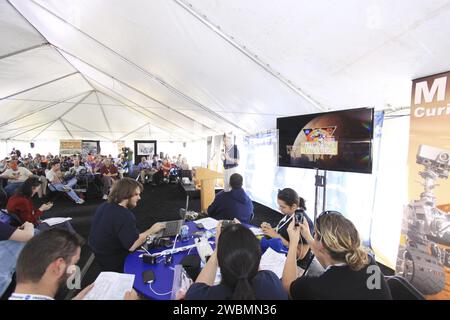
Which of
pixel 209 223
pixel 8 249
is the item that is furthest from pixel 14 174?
pixel 209 223

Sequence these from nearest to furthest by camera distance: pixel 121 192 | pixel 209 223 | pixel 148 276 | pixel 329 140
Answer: pixel 148 276 < pixel 121 192 < pixel 209 223 < pixel 329 140

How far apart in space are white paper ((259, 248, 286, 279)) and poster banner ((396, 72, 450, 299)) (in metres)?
1.53

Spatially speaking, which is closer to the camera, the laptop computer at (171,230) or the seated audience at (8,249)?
the seated audience at (8,249)

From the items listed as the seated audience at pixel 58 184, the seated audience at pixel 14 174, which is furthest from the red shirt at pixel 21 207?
the seated audience at pixel 58 184

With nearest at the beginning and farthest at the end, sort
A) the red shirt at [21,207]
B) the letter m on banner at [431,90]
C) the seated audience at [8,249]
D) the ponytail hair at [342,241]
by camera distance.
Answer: the ponytail hair at [342,241]
the seated audience at [8,249]
the letter m on banner at [431,90]
the red shirt at [21,207]

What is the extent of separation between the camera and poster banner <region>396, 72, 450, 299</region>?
1919 millimetres

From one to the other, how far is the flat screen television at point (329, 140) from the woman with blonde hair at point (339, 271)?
1.62m

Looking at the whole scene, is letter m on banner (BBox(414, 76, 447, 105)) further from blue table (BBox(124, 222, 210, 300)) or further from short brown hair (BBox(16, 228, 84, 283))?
short brown hair (BBox(16, 228, 84, 283))

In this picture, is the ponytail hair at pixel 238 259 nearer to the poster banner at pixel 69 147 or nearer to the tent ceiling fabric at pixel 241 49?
the tent ceiling fabric at pixel 241 49

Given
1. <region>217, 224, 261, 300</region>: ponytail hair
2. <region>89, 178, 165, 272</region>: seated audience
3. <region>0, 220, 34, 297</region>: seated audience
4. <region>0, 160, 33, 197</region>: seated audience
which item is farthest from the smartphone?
<region>0, 160, 33, 197</region>: seated audience

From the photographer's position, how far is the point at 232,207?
2.69 metres

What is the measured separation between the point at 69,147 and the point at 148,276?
49.5ft

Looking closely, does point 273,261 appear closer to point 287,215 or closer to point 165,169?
point 287,215

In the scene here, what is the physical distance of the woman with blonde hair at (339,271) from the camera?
3.29ft
